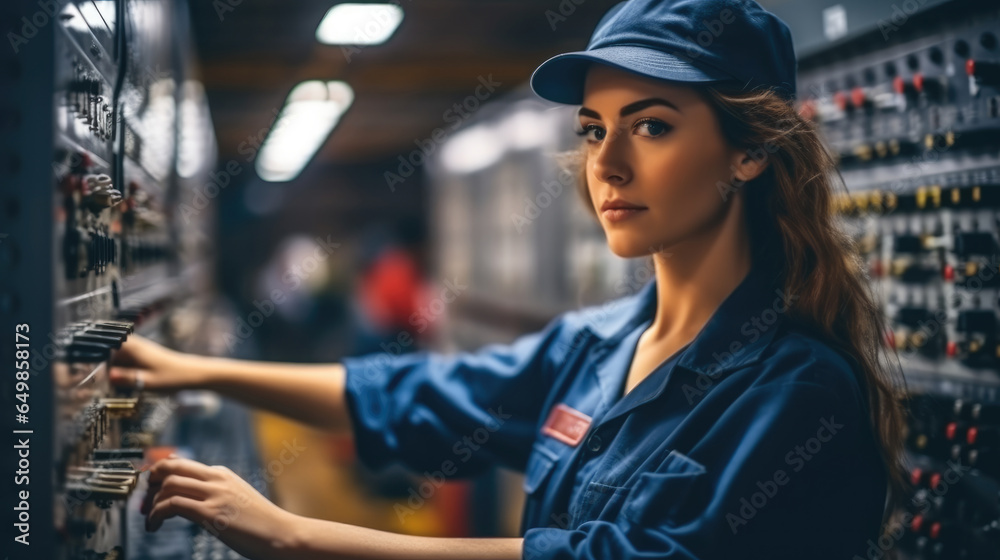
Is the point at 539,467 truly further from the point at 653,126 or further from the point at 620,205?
the point at 653,126

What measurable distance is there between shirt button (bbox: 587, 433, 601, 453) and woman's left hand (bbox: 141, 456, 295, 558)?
1.71 feet

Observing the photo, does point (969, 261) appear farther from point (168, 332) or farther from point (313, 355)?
point (313, 355)

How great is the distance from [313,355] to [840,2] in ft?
33.2

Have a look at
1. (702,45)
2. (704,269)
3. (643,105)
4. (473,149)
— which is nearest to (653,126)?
(643,105)

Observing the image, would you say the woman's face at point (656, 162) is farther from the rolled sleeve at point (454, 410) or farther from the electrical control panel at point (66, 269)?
the electrical control panel at point (66, 269)

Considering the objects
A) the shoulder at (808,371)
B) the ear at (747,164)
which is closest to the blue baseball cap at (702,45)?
the ear at (747,164)

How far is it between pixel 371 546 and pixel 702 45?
2.98 feet

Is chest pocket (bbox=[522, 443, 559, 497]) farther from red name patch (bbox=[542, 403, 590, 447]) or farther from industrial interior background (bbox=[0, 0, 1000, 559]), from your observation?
industrial interior background (bbox=[0, 0, 1000, 559])

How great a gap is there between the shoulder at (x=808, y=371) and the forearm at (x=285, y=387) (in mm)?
910

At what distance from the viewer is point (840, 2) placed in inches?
78.9

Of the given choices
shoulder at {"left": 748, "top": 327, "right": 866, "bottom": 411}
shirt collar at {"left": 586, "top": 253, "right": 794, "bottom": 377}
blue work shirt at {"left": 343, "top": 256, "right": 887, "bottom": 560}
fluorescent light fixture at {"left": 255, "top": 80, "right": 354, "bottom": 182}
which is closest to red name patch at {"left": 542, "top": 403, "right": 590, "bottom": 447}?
blue work shirt at {"left": 343, "top": 256, "right": 887, "bottom": 560}

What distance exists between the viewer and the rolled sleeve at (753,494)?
1.08m

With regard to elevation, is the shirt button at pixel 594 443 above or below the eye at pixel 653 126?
below

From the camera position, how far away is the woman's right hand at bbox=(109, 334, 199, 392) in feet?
4.83
